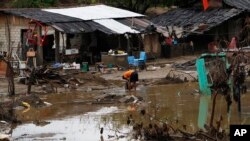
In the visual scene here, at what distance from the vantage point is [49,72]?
2653 centimetres

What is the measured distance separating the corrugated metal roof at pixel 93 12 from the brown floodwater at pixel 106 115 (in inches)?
454

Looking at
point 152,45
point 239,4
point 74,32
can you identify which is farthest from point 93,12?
point 239,4

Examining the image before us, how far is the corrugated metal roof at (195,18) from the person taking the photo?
38031mm

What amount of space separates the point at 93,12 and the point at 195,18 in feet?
22.9

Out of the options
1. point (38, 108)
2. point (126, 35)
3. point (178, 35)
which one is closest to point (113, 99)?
point (38, 108)

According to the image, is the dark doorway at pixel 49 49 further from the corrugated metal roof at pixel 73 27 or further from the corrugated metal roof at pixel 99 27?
the corrugated metal roof at pixel 99 27

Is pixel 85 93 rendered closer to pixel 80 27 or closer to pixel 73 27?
pixel 73 27

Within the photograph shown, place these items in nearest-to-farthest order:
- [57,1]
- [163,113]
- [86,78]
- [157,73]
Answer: [163,113], [86,78], [157,73], [57,1]

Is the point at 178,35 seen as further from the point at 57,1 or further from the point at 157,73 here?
the point at 57,1

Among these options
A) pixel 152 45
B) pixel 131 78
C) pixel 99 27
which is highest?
pixel 99 27

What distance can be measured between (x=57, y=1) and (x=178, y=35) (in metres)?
13.4

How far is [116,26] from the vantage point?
35.3m

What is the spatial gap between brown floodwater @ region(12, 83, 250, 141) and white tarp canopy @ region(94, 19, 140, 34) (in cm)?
1021

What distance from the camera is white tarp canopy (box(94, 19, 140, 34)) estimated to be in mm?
34809
